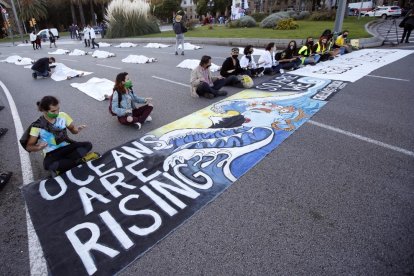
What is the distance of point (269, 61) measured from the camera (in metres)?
8.83

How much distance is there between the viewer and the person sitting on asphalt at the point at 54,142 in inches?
136

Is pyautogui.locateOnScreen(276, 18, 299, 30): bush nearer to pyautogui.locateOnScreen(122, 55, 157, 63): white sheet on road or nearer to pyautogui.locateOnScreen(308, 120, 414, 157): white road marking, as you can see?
pyautogui.locateOnScreen(122, 55, 157, 63): white sheet on road

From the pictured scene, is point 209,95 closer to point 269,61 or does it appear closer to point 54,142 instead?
point 269,61

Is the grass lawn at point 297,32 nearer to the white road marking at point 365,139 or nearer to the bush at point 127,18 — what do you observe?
the bush at point 127,18

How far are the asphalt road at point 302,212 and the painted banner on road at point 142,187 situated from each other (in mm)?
180

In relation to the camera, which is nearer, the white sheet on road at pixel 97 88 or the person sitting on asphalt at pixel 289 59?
the white sheet on road at pixel 97 88

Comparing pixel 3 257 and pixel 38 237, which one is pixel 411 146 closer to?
pixel 38 237

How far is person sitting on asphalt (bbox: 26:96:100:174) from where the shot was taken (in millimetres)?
3445

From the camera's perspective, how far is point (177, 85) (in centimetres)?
823

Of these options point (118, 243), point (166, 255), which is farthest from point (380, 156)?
point (118, 243)

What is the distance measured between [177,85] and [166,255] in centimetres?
651

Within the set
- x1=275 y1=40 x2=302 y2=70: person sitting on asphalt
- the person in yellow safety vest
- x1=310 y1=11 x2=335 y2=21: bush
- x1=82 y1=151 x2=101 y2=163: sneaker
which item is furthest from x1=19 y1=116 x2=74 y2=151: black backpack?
x1=310 y1=11 x2=335 y2=21: bush

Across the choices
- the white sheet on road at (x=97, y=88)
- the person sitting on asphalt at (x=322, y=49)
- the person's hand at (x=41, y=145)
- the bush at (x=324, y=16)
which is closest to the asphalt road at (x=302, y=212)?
the person's hand at (x=41, y=145)

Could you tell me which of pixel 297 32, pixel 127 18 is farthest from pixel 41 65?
pixel 127 18
